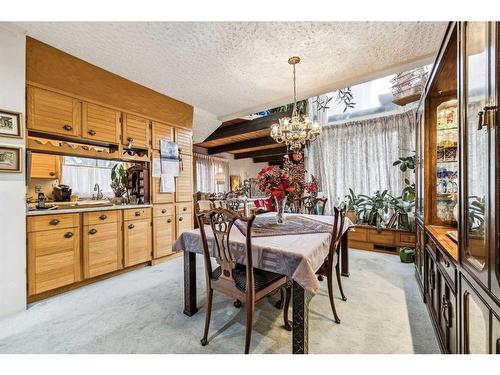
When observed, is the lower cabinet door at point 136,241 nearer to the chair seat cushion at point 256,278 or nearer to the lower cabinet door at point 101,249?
the lower cabinet door at point 101,249

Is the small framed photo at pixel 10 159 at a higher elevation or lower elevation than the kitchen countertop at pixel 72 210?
higher

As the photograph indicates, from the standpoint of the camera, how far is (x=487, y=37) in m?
0.89

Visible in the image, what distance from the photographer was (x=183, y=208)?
12.2ft

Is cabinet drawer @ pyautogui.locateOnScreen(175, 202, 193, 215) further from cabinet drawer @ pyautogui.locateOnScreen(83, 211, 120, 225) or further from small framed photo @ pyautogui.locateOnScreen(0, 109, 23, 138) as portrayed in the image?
small framed photo @ pyautogui.locateOnScreen(0, 109, 23, 138)

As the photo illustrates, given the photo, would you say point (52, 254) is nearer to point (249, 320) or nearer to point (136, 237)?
point (136, 237)

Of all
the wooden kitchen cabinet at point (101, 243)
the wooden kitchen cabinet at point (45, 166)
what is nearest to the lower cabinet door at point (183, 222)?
the wooden kitchen cabinet at point (101, 243)

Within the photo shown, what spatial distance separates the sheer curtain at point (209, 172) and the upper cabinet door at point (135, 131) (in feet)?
13.6

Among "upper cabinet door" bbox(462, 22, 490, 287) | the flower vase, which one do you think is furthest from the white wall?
"upper cabinet door" bbox(462, 22, 490, 287)

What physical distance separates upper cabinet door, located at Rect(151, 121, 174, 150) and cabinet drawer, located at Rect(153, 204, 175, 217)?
88 centimetres

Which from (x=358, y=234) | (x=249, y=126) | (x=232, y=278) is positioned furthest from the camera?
(x=249, y=126)

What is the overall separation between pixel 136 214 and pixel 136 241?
0.37 metres

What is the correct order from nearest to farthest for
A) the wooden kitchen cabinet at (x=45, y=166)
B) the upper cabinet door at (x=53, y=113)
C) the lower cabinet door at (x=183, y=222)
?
the upper cabinet door at (x=53, y=113) < the wooden kitchen cabinet at (x=45, y=166) < the lower cabinet door at (x=183, y=222)

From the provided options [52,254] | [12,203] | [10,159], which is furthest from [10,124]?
[52,254]

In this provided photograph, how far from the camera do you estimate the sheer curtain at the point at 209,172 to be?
752cm
